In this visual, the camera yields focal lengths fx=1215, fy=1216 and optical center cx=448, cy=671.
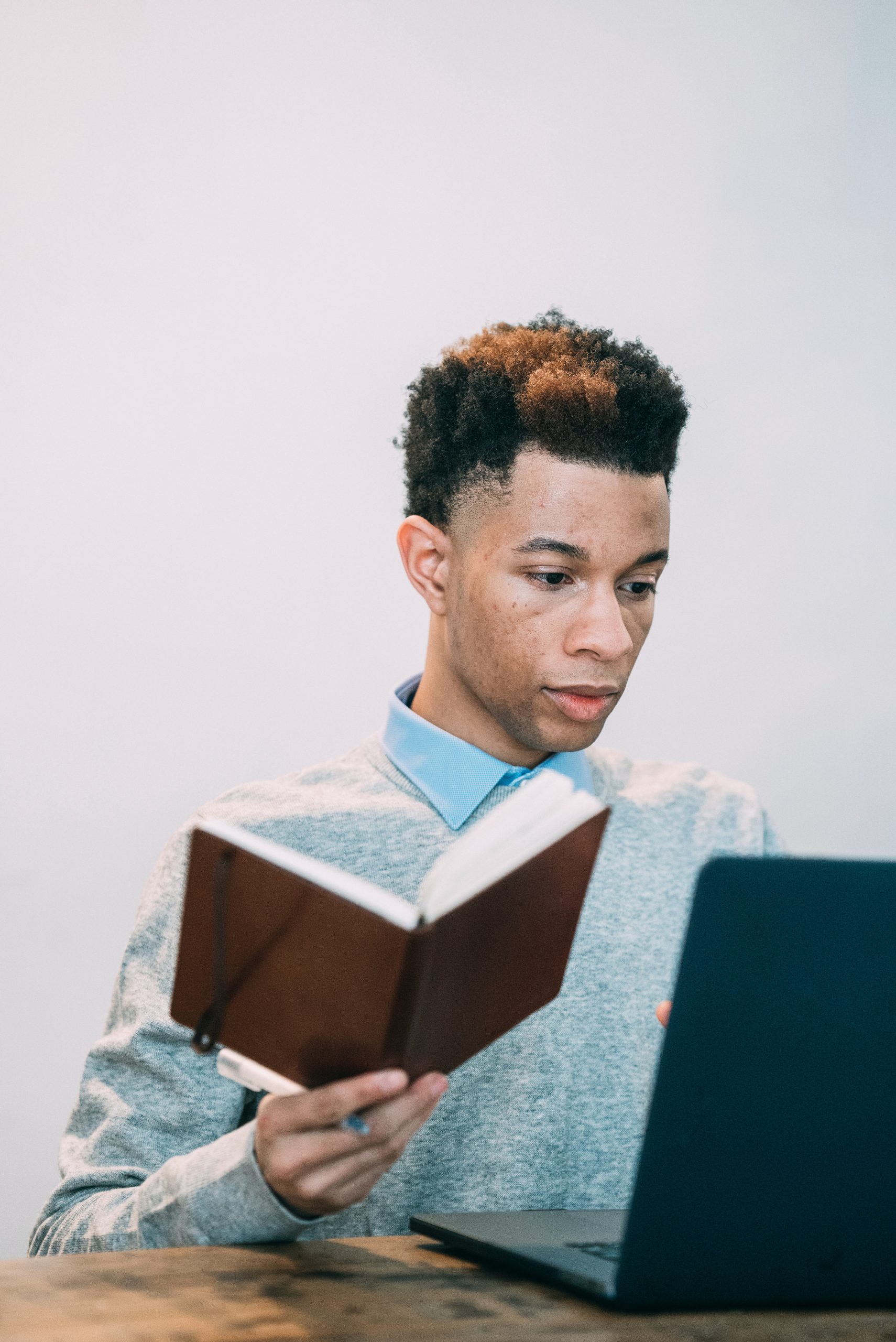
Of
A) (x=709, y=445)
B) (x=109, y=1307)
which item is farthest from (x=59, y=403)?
(x=109, y=1307)

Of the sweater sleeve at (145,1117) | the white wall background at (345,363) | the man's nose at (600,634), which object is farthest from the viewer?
the white wall background at (345,363)

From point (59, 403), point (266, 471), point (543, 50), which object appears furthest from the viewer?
point (543, 50)

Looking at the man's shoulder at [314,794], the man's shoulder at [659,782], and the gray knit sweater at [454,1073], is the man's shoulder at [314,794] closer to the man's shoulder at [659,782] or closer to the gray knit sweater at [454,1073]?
the gray knit sweater at [454,1073]

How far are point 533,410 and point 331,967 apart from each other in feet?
2.21

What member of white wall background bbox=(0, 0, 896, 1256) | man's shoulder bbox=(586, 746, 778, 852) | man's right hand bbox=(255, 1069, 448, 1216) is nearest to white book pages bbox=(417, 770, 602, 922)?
man's right hand bbox=(255, 1069, 448, 1216)

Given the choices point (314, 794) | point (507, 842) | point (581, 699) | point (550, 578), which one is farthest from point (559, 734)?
point (507, 842)

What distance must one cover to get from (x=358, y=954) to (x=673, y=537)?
1339 mm

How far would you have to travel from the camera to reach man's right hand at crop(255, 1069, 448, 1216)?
2.21 feet

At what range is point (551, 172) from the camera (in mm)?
1851

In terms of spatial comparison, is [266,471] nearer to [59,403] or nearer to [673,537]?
[59,403]

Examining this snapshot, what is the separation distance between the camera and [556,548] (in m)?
1.13

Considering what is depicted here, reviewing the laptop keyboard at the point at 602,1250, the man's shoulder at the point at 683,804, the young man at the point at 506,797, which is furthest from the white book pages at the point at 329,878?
the man's shoulder at the point at 683,804

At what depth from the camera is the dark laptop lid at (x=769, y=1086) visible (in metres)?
0.58

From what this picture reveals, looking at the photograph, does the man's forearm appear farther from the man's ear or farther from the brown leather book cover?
the man's ear
